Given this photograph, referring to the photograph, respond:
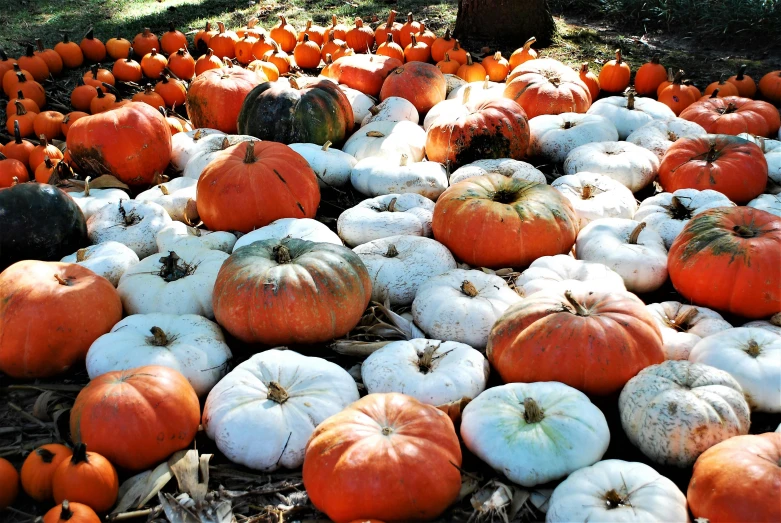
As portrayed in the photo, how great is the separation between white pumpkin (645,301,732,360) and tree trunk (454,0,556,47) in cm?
554

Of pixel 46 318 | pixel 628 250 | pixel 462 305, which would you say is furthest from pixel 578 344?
pixel 46 318

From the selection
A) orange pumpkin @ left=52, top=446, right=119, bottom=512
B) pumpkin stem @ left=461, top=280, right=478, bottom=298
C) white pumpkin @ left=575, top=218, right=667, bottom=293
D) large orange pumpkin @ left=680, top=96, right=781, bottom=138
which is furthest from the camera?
large orange pumpkin @ left=680, top=96, right=781, bottom=138

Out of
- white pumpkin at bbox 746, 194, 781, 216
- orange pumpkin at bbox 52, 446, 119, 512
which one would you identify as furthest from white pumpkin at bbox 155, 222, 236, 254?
white pumpkin at bbox 746, 194, 781, 216

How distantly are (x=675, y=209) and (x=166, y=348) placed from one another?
332 centimetres

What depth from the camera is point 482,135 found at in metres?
5.66

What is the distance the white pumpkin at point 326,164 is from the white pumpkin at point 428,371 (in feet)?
7.27

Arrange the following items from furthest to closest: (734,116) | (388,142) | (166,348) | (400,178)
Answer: (734,116)
(388,142)
(400,178)
(166,348)

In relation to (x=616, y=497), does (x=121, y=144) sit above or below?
above

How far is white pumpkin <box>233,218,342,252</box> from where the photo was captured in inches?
180

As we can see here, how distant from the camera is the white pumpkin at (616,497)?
8.74 ft

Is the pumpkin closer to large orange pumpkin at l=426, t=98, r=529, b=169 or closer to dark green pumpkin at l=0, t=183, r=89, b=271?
dark green pumpkin at l=0, t=183, r=89, b=271

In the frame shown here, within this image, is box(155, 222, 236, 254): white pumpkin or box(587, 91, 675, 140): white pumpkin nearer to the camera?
box(155, 222, 236, 254): white pumpkin

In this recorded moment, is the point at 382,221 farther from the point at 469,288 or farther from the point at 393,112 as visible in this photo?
the point at 393,112

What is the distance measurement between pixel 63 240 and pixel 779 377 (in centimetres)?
416
